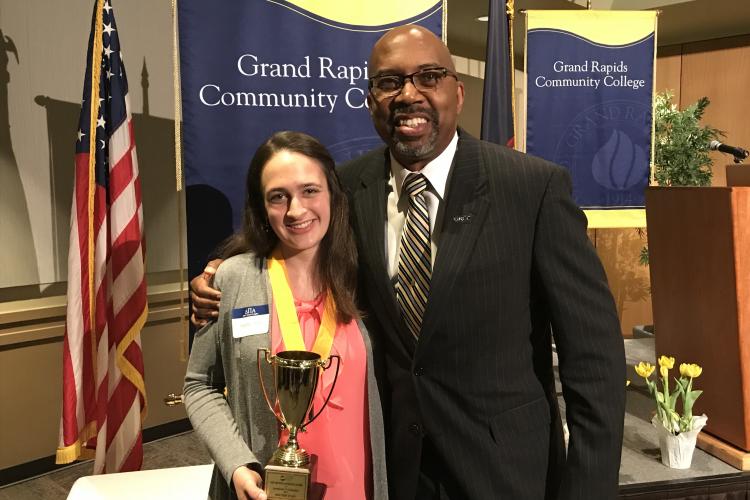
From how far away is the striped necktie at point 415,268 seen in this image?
148 cm

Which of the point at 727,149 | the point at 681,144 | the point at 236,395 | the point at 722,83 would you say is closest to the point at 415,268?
the point at 236,395

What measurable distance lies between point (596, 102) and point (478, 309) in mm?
3194

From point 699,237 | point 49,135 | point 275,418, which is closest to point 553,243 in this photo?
point 275,418

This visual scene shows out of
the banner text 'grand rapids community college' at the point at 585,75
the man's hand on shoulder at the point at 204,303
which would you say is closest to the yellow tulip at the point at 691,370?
the man's hand on shoulder at the point at 204,303

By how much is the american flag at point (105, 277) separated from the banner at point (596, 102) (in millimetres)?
2434

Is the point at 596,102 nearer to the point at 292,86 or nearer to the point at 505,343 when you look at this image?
the point at 292,86

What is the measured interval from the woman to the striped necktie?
149 millimetres

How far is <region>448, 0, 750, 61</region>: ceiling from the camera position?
5.75 metres

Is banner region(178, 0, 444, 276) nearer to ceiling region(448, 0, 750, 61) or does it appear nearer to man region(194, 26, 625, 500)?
man region(194, 26, 625, 500)

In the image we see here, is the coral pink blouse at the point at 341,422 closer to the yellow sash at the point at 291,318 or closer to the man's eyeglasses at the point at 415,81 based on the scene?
the yellow sash at the point at 291,318

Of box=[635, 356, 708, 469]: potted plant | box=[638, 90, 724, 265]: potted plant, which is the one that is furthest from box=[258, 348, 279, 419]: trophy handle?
box=[638, 90, 724, 265]: potted plant

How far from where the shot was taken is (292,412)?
1.46 metres

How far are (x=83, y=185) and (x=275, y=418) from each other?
2.03m

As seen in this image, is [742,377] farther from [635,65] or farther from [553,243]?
[635,65]
